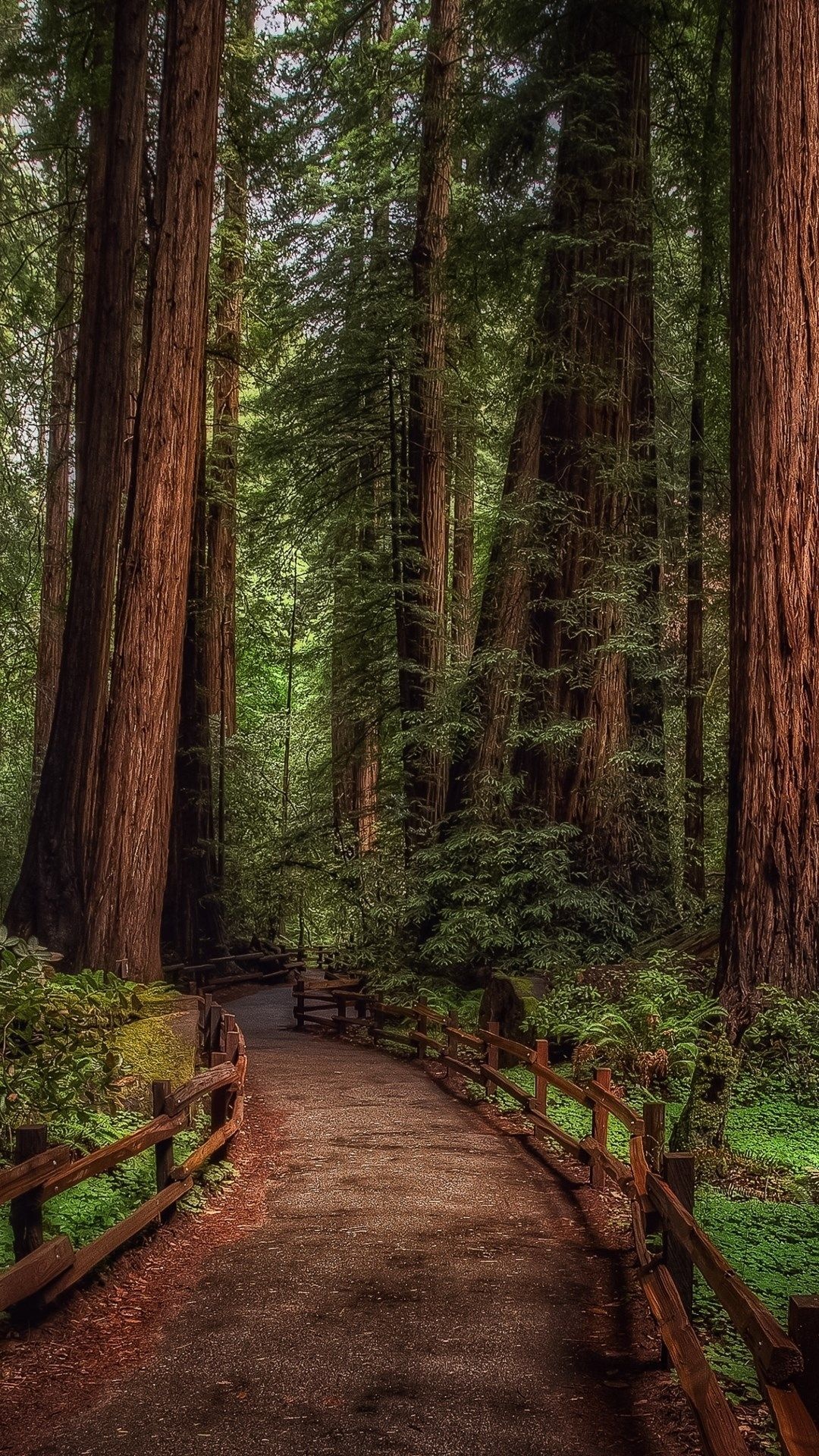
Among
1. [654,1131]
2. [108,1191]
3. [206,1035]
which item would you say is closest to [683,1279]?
[654,1131]

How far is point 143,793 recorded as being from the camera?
437 inches

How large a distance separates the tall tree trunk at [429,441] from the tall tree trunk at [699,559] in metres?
3.67

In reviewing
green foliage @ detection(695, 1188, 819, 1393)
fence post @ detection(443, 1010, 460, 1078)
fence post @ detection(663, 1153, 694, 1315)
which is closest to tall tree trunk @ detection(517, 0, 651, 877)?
fence post @ detection(443, 1010, 460, 1078)

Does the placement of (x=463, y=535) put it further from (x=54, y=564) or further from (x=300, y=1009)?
(x=300, y=1009)

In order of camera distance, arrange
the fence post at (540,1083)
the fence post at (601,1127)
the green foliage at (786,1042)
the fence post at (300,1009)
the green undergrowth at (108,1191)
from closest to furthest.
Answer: the green undergrowth at (108,1191) → the fence post at (601,1127) → the green foliage at (786,1042) → the fence post at (540,1083) → the fence post at (300,1009)

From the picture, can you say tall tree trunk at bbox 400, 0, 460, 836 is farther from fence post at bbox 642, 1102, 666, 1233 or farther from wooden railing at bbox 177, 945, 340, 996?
fence post at bbox 642, 1102, 666, 1233

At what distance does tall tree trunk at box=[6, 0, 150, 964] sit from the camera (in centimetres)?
1148

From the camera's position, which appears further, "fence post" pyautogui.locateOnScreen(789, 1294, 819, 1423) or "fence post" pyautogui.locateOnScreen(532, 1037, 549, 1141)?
"fence post" pyautogui.locateOnScreen(532, 1037, 549, 1141)

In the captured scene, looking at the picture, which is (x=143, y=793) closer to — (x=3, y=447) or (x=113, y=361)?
(x=113, y=361)

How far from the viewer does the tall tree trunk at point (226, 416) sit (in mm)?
20750

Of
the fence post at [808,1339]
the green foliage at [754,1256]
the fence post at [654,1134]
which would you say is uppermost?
the fence post at [808,1339]

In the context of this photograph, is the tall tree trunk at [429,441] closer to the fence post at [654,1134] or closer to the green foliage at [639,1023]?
the green foliage at [639,1023]

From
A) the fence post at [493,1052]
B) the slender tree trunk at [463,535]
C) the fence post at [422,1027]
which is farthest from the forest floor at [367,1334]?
the slender tree trunk at [463,535]

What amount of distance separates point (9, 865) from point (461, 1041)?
548 inches
